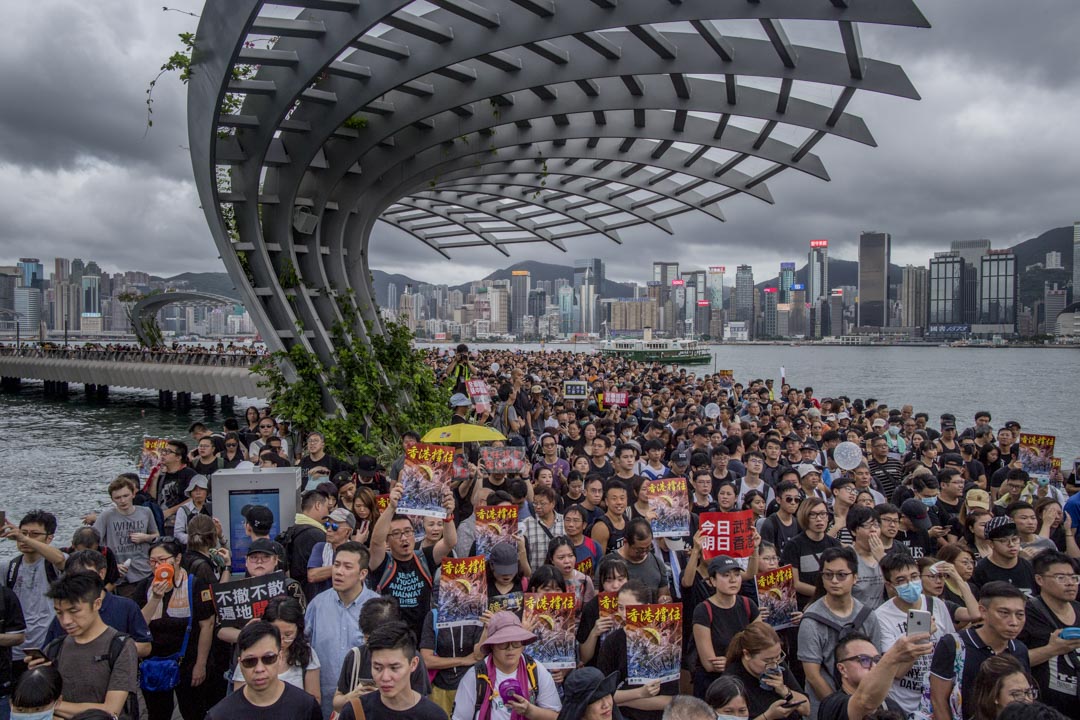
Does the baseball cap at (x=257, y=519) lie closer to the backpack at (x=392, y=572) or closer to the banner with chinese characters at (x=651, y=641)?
the backpack at (x=392, y=572)

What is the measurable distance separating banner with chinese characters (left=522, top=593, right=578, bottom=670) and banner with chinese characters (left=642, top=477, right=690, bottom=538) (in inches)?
81.2

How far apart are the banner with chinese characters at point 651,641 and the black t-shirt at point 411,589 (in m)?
1.62

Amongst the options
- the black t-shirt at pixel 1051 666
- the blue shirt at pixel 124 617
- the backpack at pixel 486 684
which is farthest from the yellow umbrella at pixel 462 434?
the black t-shirt at pixel 1051 666

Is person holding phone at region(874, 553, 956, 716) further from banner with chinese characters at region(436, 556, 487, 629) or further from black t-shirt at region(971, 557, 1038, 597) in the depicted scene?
banner with chinese characters at region(436, 556, 487, 629)

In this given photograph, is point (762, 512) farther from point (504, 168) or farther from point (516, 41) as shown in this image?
point (504, 168)

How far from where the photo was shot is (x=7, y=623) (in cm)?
471

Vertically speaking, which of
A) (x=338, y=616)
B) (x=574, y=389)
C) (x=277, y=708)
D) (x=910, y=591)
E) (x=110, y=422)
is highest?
(x=574, y=389)

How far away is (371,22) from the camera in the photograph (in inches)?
356

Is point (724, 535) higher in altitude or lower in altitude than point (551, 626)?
higher

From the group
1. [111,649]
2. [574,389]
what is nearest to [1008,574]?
[111,649]

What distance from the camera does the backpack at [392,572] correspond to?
528 cm

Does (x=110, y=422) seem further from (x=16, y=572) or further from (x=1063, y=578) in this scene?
(x=1063, y=578)

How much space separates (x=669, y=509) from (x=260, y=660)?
3.70 metres

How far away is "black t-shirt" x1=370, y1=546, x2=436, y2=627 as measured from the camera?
17.4 feet
